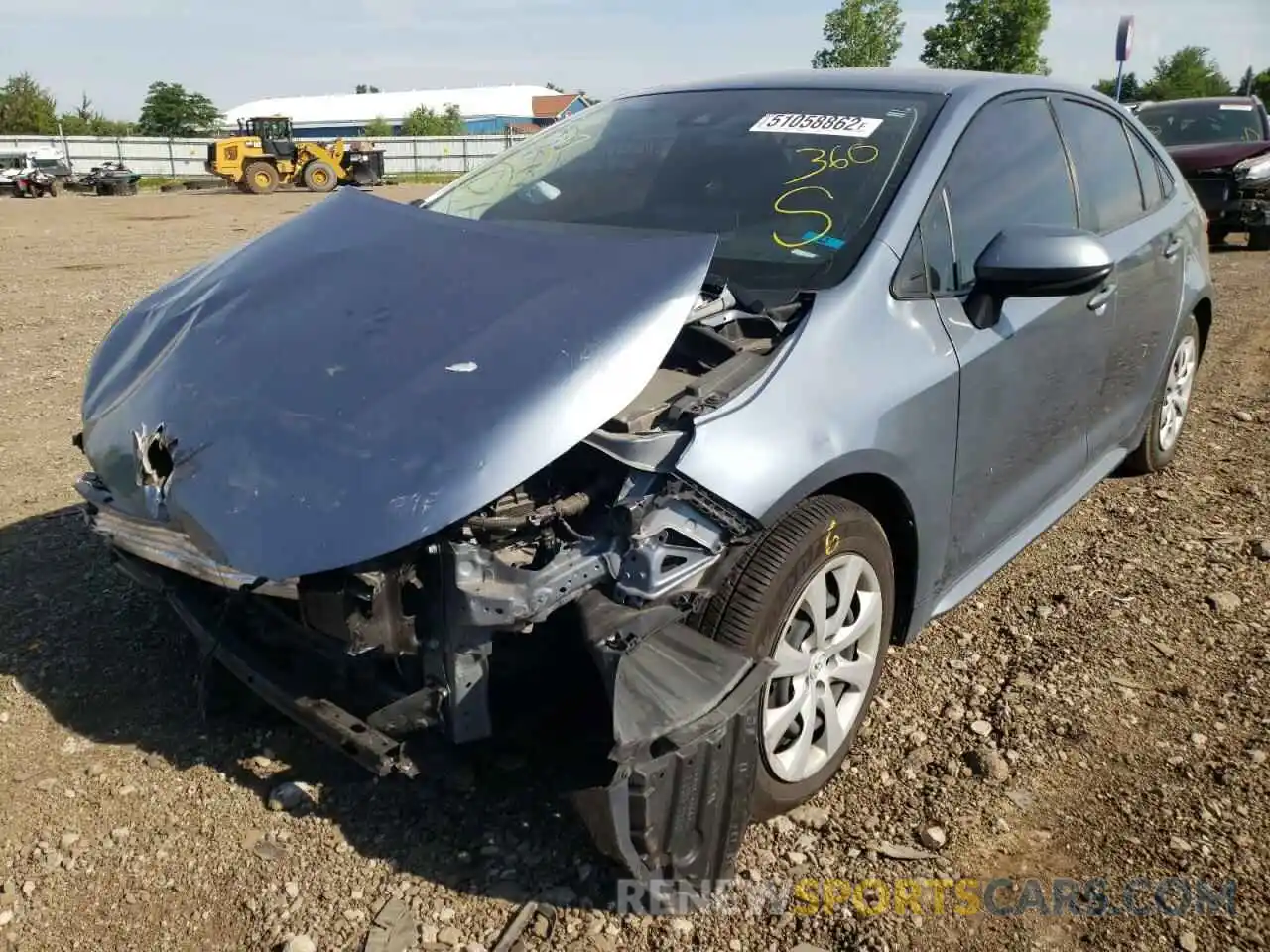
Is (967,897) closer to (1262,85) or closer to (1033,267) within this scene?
(1033,267)

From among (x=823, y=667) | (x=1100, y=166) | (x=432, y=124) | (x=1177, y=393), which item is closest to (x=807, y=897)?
(x=823, y=667)

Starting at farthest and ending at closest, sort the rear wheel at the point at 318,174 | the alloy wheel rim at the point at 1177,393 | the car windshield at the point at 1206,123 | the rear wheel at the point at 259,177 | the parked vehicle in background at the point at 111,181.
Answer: the parked vehicle in background at the point at 111,181
the rear wheel at the point at 318,174
the rear wheel at the point at 259,177
the car windshield at the point at 1206,123
the alloy wheel rim at the point at 1177,393

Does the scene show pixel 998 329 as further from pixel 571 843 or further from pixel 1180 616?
→ pixel 571 843

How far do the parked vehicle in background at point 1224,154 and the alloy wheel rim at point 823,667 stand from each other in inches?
418

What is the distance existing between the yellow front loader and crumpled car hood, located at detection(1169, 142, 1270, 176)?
23673mm

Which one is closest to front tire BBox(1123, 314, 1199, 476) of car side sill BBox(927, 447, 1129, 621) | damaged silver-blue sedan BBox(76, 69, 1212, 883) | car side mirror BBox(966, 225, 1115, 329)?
car side sill BBox(927, 447, 1129, 621)

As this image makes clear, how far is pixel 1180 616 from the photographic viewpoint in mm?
3443

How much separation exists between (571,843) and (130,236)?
17.0 m

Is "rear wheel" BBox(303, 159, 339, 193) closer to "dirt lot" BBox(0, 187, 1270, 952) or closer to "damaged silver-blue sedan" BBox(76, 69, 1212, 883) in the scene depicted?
"dirt lot" BBox(0, 187, 1270, 952)

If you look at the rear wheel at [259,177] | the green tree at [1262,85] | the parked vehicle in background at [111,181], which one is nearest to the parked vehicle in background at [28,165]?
the parked vehicle in background at [111,181]

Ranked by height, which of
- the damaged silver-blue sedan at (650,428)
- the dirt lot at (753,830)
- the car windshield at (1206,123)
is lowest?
the dirt lot at (753,830)

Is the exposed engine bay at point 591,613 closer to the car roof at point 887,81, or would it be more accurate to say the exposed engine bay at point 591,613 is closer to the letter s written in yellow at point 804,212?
the letter s written in yellow at point 804,212

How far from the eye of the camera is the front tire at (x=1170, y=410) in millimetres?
4418

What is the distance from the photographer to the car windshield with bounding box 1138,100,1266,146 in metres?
12.0
